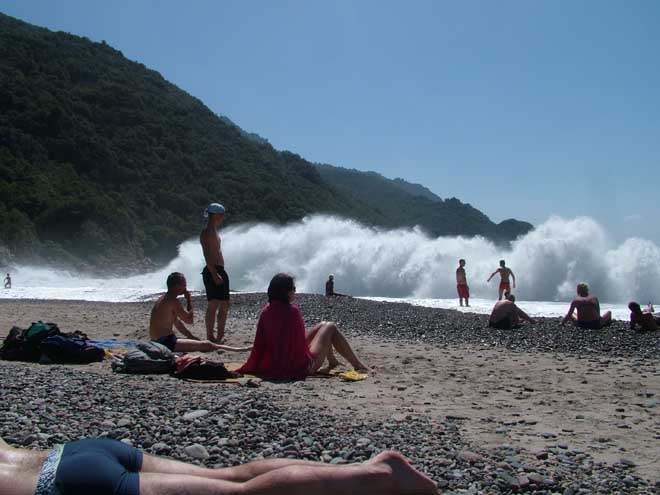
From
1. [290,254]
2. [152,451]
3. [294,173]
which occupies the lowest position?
[152,451]

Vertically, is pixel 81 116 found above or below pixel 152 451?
above

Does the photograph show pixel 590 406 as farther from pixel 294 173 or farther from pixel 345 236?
pixel 294 173

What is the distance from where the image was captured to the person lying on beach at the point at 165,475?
229 cm

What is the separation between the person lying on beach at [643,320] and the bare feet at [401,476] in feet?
31.5

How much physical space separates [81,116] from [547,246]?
55944mm

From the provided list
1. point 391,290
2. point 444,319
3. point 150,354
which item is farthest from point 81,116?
point 150,354

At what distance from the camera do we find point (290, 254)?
3809 cm

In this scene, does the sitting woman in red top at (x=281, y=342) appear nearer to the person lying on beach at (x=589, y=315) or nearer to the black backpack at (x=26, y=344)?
the black backpack at (x=26, y=344)

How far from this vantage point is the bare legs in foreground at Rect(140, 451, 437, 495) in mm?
2445

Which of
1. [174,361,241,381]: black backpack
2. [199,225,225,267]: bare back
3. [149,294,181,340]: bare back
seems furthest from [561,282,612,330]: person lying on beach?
[174,361,241,381]: black backpack

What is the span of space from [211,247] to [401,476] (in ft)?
22.5

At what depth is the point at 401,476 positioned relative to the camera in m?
2.61

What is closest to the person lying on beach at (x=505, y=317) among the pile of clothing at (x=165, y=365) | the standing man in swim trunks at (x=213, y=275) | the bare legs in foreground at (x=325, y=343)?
the standing man in swim trunks at (x=213, y=275)

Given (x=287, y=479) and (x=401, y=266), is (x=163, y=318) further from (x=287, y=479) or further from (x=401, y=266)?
(x=401, y=266)
